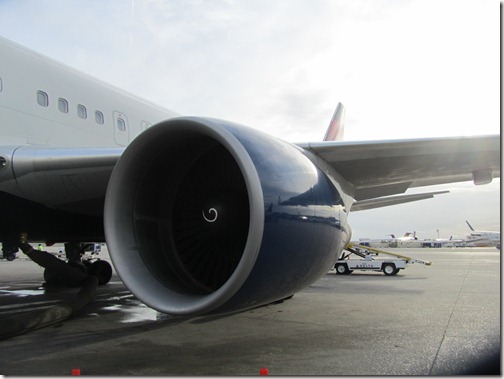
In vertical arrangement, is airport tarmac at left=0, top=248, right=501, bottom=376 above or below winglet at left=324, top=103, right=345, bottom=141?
below

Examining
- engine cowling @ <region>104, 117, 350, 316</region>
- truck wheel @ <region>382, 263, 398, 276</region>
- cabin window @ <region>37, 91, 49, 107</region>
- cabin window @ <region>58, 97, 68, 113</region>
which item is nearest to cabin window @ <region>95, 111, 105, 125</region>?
cabin window @ <region>58, 97, 68, 113</region>

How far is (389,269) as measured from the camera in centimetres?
1577

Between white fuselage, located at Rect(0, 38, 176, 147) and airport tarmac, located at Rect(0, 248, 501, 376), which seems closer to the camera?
airport tarmac, located at Rect(0, 248, 501, 376)

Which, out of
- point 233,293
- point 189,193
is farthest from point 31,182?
point 233,293

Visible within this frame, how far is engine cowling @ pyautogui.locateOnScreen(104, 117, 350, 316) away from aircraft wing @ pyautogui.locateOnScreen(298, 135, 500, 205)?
578mm

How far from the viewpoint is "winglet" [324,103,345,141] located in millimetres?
12349

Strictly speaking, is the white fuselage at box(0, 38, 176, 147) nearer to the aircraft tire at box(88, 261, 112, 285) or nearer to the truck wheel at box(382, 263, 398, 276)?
the aircraft tire at box(88, 261, 112, 285)

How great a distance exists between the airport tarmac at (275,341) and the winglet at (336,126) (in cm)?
535

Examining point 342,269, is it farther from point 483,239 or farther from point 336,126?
point 483,239

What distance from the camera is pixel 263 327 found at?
5816 mm

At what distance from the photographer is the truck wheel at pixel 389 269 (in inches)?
616

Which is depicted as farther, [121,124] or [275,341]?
[121,124]

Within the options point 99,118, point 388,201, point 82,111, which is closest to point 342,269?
point 388,201

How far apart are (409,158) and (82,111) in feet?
13.6
